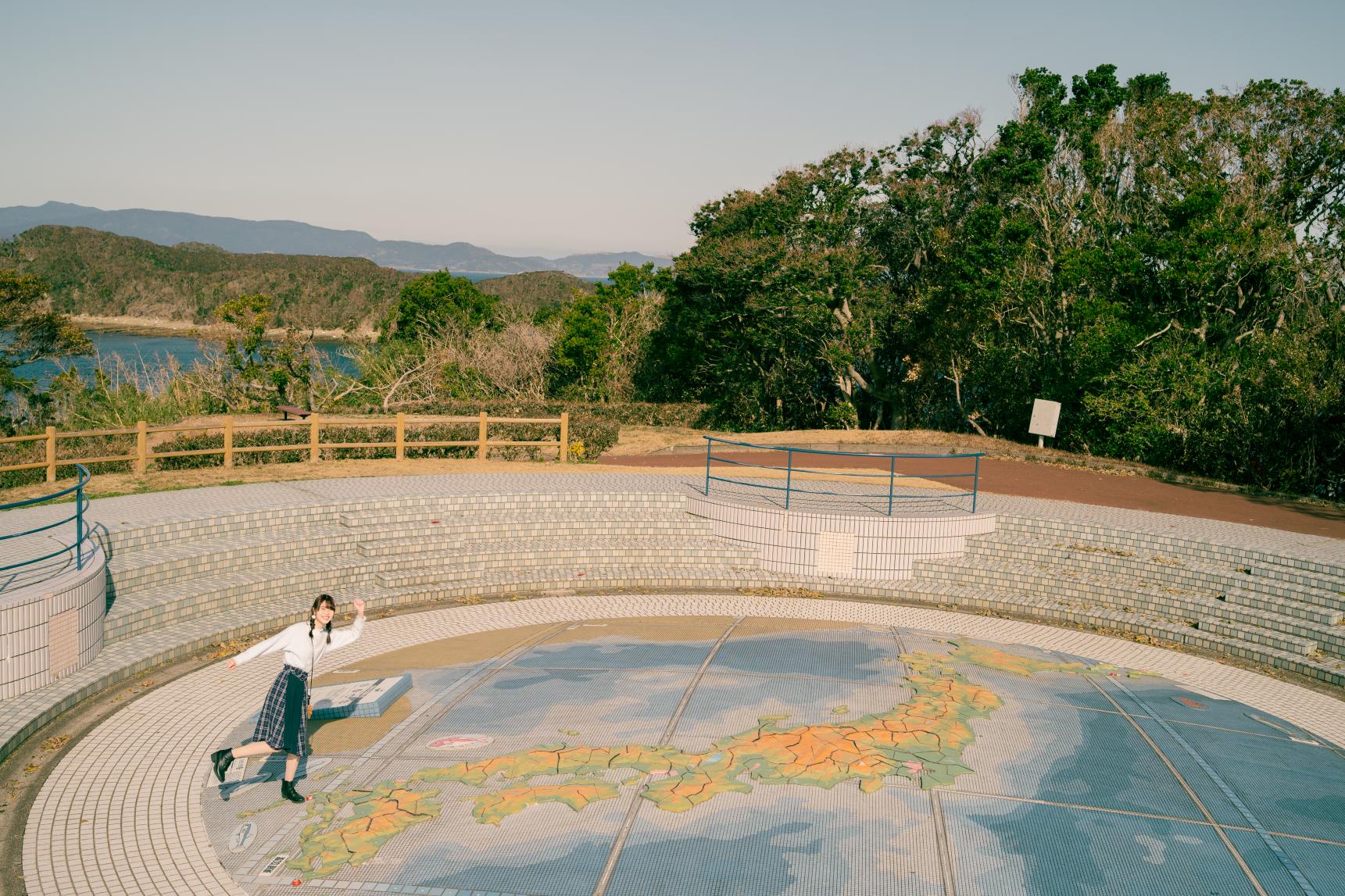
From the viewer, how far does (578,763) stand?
23.6ft

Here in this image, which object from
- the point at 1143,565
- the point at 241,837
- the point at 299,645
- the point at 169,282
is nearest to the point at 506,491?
the point at 299,645

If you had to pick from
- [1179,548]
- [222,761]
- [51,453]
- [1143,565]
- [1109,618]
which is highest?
[51,453]

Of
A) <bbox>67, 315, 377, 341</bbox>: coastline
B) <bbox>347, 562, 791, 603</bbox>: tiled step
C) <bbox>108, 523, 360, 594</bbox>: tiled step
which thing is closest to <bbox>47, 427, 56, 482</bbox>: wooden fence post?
<bbox>108, 523, 360, 594</bbox>: tiled step

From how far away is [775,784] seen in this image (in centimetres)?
694

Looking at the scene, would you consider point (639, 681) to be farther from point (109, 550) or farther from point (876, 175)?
point (876, 175)

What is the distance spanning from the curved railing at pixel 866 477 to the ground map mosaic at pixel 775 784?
16.3 ft

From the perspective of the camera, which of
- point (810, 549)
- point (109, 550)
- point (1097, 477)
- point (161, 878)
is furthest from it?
point (1097, 477)

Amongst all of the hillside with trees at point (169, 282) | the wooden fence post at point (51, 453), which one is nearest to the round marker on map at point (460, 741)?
the wooden fence post at point (51, 453)

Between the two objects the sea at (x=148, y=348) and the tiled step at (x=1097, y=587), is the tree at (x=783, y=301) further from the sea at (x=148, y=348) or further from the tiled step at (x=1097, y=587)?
the sea at (x=148, y=348)

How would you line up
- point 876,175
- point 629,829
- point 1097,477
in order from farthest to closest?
point 876,175 → point 1097,477 → point 629,829

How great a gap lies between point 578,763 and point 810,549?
7164 mm

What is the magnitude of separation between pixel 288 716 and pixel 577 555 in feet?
22.6

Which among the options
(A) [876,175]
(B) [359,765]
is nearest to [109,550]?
(B) [359,765]

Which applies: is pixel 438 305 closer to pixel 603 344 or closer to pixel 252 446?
pixel 603 344
